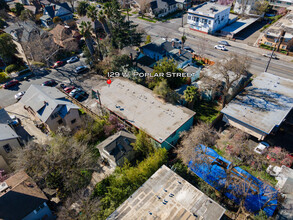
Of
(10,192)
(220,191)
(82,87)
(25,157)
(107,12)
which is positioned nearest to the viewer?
(10,192)

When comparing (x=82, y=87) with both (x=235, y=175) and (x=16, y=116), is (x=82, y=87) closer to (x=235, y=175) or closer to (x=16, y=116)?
(x=16, y=116)

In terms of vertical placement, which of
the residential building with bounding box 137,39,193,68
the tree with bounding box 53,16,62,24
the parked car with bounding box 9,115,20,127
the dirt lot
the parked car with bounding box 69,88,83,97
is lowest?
the dirt lot

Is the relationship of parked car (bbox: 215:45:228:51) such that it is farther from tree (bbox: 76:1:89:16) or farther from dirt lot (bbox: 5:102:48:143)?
tree (bbox: 76:1:89:16)

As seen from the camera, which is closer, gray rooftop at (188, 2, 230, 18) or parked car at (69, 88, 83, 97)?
parked car at (69, 88, 83, 97)

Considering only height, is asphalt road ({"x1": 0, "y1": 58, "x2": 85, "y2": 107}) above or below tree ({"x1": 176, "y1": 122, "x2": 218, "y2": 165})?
below

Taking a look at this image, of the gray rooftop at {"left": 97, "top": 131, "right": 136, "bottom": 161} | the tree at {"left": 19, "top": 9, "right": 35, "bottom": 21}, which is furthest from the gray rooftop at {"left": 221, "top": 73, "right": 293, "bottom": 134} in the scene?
the tree at {"left": 19, "top": 9, "right": 35, "bottom": 21}

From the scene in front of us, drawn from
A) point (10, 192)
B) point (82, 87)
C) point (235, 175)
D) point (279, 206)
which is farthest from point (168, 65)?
point (10, 192)
